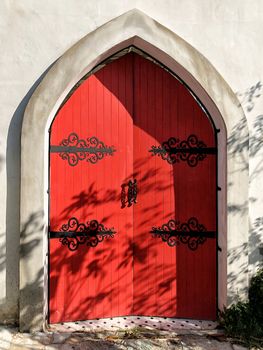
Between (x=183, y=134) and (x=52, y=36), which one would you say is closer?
(x=52, y=36)

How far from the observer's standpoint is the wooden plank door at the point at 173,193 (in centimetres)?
514

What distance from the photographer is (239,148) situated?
4.87 metres

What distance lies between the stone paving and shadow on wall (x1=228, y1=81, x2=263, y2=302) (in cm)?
59

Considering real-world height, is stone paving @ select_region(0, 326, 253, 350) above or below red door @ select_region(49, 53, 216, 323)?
below

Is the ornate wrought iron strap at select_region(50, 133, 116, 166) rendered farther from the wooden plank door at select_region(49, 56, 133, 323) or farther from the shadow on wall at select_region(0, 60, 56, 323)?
the shadow on wall at select_region(0, 60, 56, 323)

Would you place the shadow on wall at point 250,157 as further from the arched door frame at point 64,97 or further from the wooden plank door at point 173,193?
the wooden plank door at point 173,193

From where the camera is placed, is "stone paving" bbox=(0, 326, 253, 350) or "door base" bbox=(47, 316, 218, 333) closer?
"stone paving" bbox=(0, 326, 253, 350)

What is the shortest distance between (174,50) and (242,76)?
2.99 feet

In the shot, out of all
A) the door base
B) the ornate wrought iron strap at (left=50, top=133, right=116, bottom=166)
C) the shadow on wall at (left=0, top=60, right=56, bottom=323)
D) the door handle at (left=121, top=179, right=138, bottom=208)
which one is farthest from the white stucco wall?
the door handle at (left=121, top=179, right=138, bottom=208)

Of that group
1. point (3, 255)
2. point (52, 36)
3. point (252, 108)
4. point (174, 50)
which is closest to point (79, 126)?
point (52, 36)

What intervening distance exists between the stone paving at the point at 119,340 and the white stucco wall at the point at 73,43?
1.38 feet

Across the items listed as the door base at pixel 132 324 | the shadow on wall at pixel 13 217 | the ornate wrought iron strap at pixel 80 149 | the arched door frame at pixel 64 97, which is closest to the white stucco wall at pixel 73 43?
the shadow on wall at pixel 13 217

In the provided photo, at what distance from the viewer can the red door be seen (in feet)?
16.4

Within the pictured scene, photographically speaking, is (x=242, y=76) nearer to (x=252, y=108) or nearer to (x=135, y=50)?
(x=252, y=108)
